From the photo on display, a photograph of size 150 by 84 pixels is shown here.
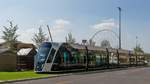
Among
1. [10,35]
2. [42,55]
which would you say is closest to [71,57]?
[42,55]

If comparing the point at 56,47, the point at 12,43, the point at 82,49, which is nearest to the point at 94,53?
the point at 82,49

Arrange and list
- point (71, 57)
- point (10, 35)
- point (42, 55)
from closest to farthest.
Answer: point (42, 55) → point (71, 57) → point (10, 35)

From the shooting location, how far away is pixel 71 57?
4438 cm

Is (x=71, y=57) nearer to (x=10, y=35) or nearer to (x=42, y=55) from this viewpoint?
(x=42, y=55)

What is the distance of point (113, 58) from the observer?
2447 inches

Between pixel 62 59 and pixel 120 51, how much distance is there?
26675 millimetres

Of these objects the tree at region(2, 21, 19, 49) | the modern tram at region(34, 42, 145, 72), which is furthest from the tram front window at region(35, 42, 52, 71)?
the tree at region(2, 21, 19, 49)

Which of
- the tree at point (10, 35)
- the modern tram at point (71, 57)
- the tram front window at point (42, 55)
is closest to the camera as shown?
the tram front window at point (42, 55)

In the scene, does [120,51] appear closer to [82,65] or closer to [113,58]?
[113,58]

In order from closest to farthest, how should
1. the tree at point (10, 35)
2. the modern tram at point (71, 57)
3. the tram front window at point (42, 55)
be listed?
the tram front window at point (42, 55), the modern tram at point (71, 57), the tree at point (10, 35)

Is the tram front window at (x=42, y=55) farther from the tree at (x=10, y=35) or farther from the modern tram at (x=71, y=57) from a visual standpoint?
the tree at (x=10, y=35)

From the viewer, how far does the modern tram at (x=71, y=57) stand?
135 ft

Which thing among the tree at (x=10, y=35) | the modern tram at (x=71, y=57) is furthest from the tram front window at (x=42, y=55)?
the tree at (x=10, y=35)

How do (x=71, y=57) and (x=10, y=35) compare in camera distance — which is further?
(x=10, y=35)
